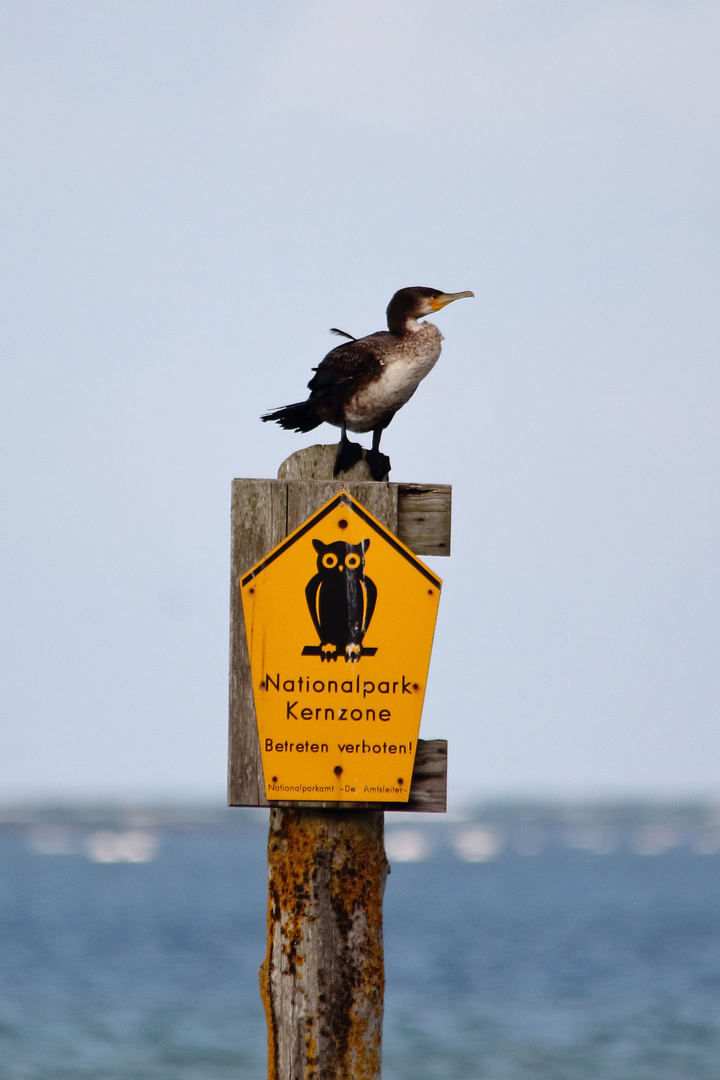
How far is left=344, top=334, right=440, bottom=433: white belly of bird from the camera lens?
4.40 metres

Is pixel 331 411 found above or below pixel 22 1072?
above

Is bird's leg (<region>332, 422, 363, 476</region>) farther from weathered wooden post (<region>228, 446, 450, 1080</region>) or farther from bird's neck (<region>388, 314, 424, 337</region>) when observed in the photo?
bird's neck (<region>388, 314, 424, 337</region>)

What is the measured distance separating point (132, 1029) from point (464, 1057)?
4.28 meters

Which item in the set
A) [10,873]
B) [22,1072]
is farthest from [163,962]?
[10,873]

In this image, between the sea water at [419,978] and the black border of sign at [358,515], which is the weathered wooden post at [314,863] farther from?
the sea water at [419,978]

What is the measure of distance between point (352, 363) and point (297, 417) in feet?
1.26

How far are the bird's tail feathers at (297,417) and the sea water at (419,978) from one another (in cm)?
1012

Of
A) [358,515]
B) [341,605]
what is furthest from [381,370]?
[341,605]

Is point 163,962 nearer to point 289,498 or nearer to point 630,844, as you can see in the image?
point 289,498

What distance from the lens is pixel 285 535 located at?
3986mm

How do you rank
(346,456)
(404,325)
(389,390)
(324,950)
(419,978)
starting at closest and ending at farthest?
1. (324,950)
2. (346,456)
3. (389,390)
4. (404,325)
5. (419,978)

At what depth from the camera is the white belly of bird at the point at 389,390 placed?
440 cm

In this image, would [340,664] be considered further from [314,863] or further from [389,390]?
[389,390]

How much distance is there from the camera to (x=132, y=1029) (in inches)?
625
